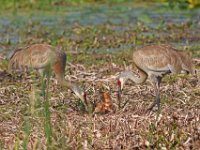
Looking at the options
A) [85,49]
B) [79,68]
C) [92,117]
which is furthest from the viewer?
[85,49]

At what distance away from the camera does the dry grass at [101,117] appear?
7059 millimetres

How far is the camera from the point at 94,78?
10.6 meters

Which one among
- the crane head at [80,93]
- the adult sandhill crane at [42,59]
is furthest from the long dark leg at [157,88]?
the adult sandhill crane at [42,59]

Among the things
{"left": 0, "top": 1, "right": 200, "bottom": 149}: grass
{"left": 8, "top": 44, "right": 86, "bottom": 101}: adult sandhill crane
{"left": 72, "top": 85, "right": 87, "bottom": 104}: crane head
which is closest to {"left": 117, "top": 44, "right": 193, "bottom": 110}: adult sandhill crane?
{"left": 0, "top": 1, "right": 200, "bottom": 149}: grass

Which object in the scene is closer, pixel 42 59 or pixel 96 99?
pixel 96 99

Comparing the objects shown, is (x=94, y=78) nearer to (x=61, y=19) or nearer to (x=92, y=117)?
(x=92, y=117)

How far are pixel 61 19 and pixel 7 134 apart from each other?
1051cm

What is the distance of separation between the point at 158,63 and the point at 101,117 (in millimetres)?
1511

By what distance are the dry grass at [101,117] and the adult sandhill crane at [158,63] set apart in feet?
0.61

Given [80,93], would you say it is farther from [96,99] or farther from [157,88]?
[157,88]

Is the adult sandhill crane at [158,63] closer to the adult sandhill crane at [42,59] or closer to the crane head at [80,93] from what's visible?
the crane head at [80,93]

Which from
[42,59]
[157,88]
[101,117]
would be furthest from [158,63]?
[101,117]

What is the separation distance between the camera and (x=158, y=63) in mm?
9328

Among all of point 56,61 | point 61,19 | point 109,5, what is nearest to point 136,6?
point 109,5
